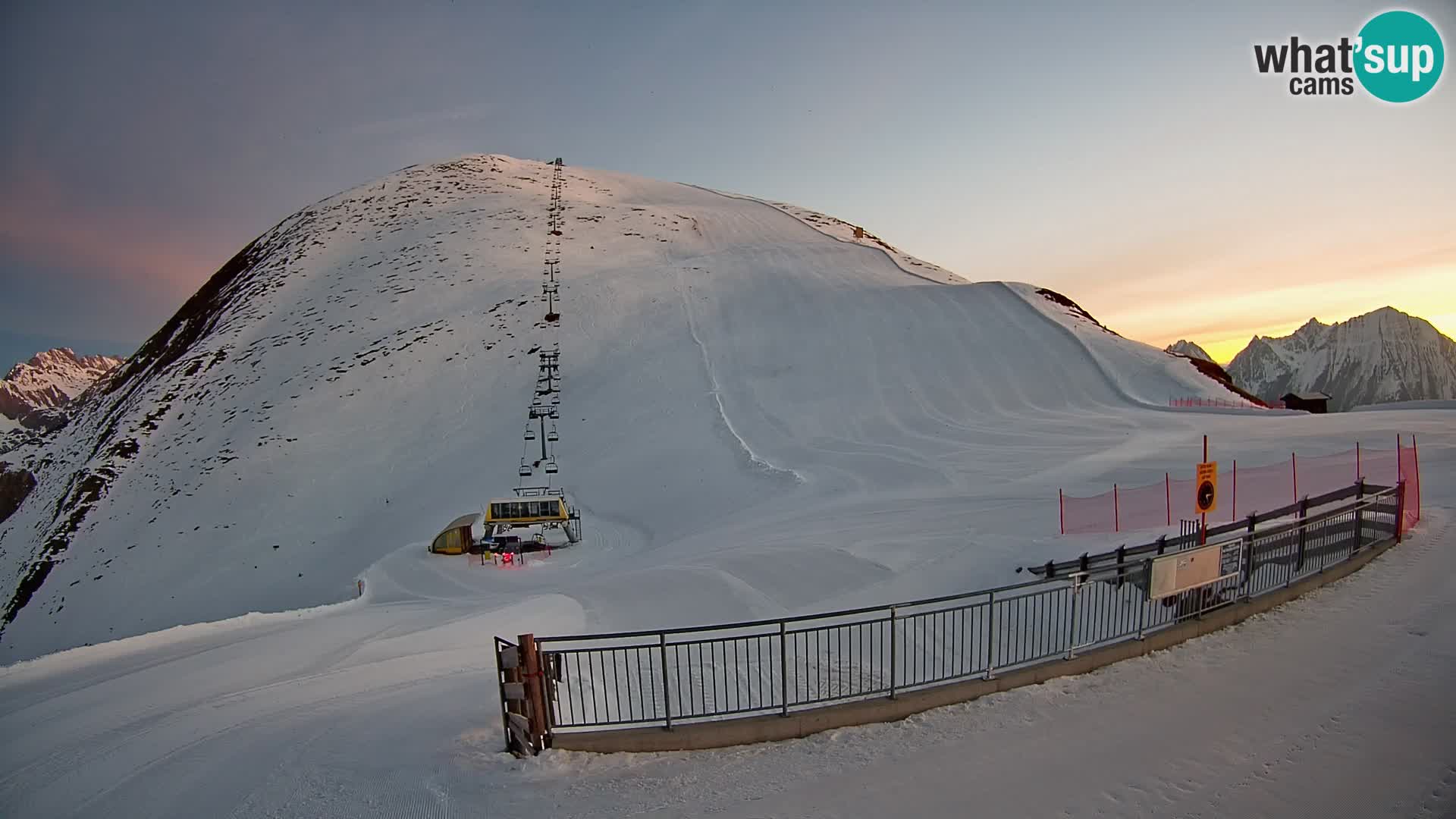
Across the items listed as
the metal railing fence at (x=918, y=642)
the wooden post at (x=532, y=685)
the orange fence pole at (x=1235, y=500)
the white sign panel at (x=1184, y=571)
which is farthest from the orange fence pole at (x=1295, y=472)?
the wooden post at (x=532, y=685)

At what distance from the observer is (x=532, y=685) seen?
6.97 metres

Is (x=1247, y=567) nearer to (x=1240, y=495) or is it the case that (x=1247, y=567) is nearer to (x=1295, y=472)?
(x=1240, y=495)

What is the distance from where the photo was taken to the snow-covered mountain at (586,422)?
72.6ft

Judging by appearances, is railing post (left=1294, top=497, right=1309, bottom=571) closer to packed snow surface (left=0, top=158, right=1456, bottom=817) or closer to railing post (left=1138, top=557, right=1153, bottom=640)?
packed snow surface (left=0, top=158, right=1456, bottom=817)

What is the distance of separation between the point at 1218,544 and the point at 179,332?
67782 millimetres

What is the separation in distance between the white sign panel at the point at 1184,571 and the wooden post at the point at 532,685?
282 inches

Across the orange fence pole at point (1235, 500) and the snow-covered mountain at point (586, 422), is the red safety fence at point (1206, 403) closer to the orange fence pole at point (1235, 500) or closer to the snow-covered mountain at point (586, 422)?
the snow-covered mountain at point (586, 422)

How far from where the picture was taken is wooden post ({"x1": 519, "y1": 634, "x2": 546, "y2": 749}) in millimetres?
6977

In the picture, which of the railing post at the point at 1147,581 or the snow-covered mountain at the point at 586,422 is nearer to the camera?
the railing post at the point at 1147,581

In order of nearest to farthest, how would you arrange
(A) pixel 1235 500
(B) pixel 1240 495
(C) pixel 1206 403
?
(A) pixel 1235 500, (B) pixel 1240 495, (C) pixel 1206 403

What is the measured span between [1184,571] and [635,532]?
18.6 meters

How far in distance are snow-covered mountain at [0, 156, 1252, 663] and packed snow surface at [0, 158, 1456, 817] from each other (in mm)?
231

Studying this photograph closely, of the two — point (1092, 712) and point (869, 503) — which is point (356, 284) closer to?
point (869, 503)

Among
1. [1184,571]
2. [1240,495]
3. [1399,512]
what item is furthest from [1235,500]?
[1184,571]
